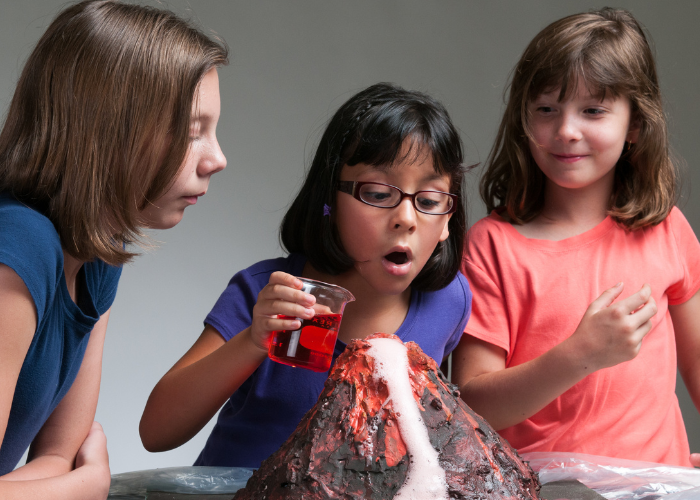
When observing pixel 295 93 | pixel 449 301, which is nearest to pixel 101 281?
pixel 449 301

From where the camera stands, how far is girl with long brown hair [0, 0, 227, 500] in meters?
0.87

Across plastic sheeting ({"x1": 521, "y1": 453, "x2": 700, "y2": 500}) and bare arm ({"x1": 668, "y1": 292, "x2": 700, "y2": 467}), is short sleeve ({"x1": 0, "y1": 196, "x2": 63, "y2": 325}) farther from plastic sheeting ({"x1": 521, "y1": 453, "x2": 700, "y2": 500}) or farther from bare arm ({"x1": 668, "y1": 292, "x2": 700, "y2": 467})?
bare arm ({"x1": 668, "y1": 292, "x2": 700, "y2": 467})

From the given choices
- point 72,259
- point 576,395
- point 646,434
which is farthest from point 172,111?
point 646,434

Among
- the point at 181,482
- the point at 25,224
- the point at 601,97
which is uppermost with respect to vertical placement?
the point at 601,97

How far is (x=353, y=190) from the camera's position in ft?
3.77

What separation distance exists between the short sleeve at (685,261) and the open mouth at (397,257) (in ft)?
2.18

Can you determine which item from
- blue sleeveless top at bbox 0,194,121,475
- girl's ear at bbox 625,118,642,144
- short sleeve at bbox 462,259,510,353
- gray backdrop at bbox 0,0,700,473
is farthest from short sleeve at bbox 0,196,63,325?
gray backdrop at bbox 0,0,700,473

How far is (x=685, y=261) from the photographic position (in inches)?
59.1

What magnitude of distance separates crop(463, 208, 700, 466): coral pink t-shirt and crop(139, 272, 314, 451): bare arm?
502 mm

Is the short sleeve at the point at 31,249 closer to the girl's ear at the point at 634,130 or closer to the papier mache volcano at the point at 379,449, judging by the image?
the papier mache volcano at the point at 379,449

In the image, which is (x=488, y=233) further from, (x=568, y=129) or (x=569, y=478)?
(x=569, y=478)

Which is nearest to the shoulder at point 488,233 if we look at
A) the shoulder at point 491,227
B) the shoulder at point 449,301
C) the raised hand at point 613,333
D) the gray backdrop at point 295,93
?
the shoulder at point 491,227

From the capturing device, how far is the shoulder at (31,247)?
0.84m

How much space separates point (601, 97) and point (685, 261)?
0.43 m
